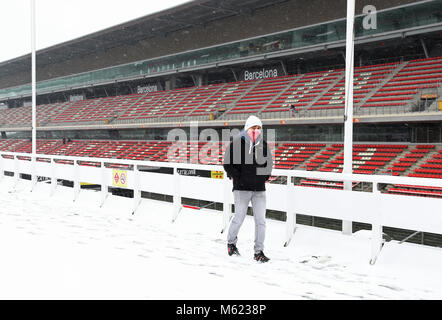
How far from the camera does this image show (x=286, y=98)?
2600 cm

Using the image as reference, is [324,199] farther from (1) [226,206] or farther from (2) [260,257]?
(1) [226,206]

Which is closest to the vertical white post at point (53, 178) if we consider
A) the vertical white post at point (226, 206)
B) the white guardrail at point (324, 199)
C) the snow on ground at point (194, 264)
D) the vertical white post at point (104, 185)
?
the vertical white post at point (104, 185)

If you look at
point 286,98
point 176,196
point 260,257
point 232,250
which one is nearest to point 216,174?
point 176,196

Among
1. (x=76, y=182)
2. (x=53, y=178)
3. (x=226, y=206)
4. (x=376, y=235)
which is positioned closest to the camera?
(x=376, y=235)

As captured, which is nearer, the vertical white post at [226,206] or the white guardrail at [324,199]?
the white guardrail at [324,199]

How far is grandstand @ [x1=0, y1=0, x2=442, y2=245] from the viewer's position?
814 inches

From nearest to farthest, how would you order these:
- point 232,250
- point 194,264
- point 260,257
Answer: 1. point 194,264
2. point 260,257
3. point 232,250

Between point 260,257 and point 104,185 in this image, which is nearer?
point 260,257

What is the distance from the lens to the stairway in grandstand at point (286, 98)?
20.9 meters

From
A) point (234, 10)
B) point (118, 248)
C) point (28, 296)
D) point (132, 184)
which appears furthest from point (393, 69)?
point (28, 296)

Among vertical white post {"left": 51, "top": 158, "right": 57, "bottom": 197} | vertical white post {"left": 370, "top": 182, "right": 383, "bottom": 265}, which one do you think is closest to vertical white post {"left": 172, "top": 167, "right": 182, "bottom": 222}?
vertical white post {"left": 370, "top": 182, "right": 383, "bottom": 265}

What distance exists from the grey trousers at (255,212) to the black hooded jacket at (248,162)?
136 millimetres

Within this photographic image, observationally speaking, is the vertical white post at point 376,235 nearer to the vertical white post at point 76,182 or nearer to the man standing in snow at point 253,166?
the man standing in snow at point 253,166

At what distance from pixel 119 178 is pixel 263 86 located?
2075cm
